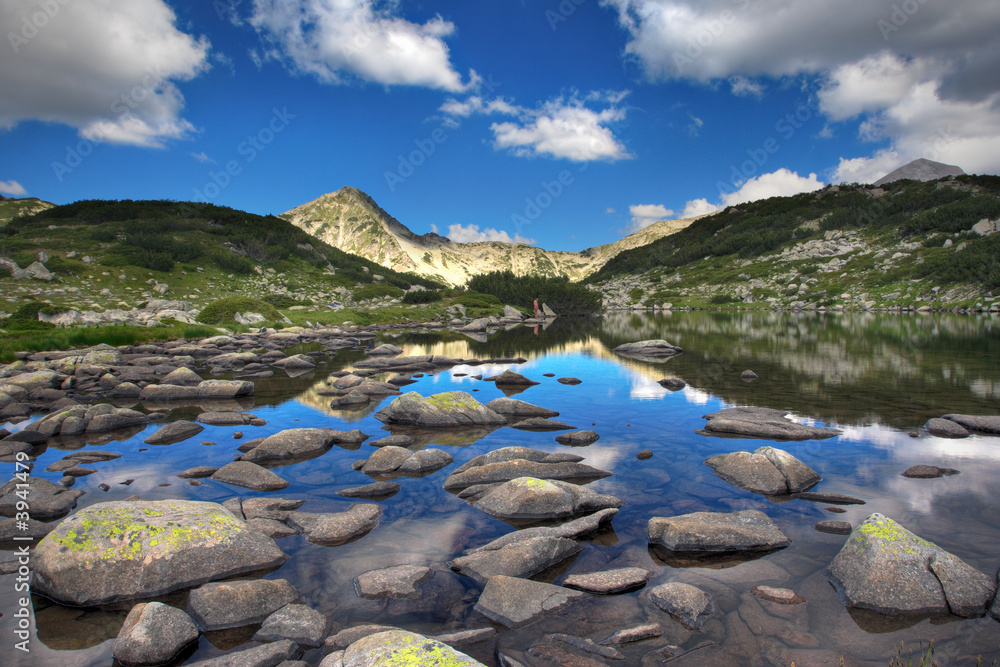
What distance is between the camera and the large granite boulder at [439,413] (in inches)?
689

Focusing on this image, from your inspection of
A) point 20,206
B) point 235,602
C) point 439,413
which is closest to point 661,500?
point 235,602

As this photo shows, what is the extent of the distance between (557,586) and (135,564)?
647 centimetres

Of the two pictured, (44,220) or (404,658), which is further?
(44,220)

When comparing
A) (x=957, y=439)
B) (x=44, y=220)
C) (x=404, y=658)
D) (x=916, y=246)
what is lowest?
(x=957, y=439)

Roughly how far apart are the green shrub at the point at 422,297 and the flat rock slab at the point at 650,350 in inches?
2601

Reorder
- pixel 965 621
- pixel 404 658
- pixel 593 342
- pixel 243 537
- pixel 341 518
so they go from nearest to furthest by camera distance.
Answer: pixel 404 658 → pixel 965 621 → pixel 243 537 → pixel 341 518 → pixel 593 342

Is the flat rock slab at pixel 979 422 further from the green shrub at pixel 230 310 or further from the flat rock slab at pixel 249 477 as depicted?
the green shrub at pixel 230 310

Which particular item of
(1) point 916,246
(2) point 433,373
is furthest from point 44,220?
(1) point 916,246

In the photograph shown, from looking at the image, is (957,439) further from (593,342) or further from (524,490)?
(593,342)

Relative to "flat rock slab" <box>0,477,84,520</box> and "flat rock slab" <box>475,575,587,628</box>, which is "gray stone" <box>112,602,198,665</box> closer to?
"flat rock slab" <box>475,575,587,628</box>

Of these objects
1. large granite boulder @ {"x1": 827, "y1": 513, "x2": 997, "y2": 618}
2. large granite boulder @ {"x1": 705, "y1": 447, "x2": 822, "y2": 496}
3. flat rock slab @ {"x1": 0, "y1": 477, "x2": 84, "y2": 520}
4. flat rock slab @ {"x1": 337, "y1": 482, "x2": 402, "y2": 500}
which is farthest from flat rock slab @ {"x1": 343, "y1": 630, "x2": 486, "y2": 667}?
flat rock slab @ {"x1": 0, "y1": 477, "x2": 84, "y2": 520}

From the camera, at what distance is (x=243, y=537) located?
8445 millimetres

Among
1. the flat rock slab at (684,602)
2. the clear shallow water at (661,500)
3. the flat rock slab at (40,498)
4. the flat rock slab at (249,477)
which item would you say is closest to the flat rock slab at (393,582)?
the clear shallow water at (661,500)

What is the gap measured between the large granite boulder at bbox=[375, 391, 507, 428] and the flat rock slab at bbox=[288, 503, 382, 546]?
706 cm
